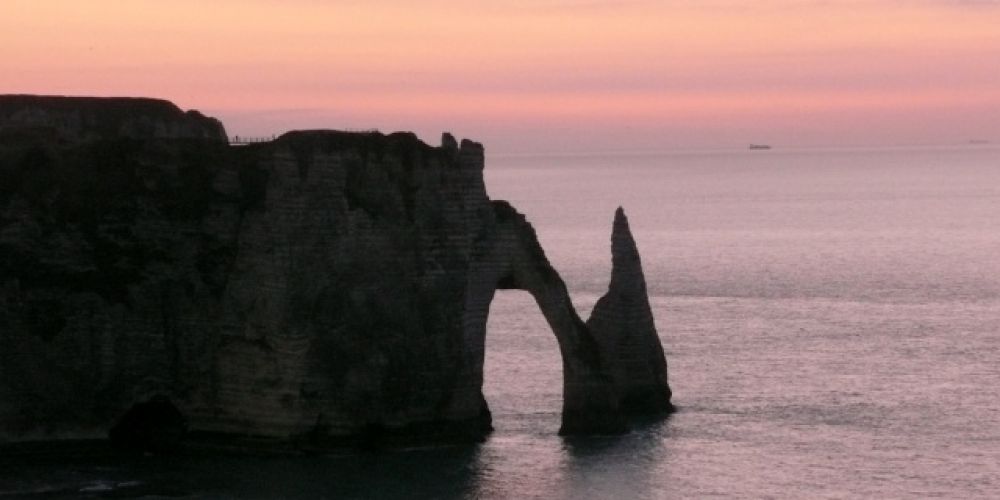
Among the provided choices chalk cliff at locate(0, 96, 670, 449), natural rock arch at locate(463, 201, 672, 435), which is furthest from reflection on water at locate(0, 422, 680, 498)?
natural rock arch at locate(463, 201, 672, 435)

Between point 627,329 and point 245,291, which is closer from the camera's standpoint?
point 245,291

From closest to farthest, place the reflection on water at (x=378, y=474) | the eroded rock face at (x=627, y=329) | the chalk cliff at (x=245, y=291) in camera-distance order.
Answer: the reflection on water at (x=378, y=474)
the chalk cliff at (x=245, y=291)
the eroded rock face at (x=627, y=329)

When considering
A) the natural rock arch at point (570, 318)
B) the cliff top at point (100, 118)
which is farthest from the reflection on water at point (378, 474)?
the cliff top at point (100, 118)

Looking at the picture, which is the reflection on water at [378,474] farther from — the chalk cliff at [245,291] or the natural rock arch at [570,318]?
the natural rock arch at [570,318]

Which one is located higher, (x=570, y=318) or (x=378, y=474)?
(x=570, y=318)

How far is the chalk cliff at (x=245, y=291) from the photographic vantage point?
221ft

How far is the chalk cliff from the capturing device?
67312mm

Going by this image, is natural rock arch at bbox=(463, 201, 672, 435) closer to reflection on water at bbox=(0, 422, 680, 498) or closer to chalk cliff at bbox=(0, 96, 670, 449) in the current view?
chalk cliff at bbox=(0, 96, 670, 449)

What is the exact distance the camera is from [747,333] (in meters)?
102

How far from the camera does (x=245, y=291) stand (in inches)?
2680

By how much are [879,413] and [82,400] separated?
1274 inches

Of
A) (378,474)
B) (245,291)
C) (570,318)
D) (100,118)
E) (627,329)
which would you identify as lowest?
(378,474)

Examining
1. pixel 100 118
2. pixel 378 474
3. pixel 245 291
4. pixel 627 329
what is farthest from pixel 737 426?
pixel 100 118

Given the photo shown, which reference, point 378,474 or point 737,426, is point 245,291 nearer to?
point 378,474
